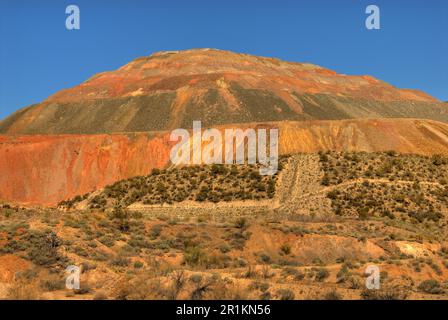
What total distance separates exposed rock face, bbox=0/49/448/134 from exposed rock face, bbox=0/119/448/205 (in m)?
17.3

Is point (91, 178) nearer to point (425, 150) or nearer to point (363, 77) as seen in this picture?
point (425, 150)

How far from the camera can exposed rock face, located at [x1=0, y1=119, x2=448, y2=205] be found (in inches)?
2514

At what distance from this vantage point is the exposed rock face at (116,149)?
209 feet

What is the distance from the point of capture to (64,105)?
108 metres

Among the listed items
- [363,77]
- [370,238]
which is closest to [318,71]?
[363,77]

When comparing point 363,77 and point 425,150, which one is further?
A: point 363,77

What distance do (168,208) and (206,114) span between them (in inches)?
1848

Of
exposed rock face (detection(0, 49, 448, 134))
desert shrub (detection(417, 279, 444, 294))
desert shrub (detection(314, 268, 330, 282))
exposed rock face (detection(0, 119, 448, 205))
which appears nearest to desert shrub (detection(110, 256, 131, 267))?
desert shrub (detection(314, 268, 330, 282))

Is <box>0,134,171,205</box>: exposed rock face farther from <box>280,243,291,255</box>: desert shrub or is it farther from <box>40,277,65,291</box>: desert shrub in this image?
<box>40,277,65,291</box>: desert shrub

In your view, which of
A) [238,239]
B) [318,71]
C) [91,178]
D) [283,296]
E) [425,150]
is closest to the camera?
[283,296]

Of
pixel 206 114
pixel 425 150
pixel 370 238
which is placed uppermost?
pixel 206 114

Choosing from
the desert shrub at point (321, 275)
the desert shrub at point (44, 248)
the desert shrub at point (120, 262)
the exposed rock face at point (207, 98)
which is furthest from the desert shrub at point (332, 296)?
the exposed rock face at point (207, 98)

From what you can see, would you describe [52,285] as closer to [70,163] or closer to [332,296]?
[332,296]

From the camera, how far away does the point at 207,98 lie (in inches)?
3915
